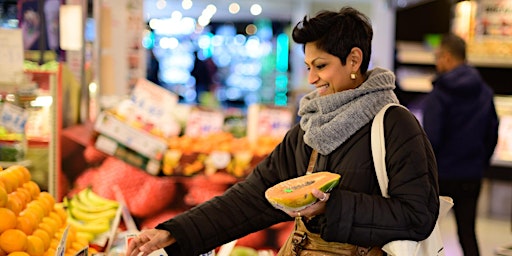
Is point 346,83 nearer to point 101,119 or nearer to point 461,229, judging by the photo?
point 101,119

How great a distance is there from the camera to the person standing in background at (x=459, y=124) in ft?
19.3

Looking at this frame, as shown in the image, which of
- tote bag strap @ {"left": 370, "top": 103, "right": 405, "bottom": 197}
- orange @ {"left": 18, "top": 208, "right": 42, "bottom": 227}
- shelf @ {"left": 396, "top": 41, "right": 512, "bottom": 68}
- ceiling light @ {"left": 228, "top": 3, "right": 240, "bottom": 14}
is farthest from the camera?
ceiling light @ {"left": 228, "top": 3, "right": 240, "bottom": 14}

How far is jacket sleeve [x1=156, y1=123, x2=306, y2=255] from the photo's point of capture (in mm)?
2768

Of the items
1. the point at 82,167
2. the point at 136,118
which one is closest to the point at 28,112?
the point at 82,167

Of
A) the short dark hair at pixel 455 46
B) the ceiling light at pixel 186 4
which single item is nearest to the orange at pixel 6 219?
the short dark hair at pixel 455 46

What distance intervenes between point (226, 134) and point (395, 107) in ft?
11.1

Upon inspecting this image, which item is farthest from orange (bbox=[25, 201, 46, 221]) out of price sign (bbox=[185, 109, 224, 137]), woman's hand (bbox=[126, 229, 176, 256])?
price sign (bbox=[185, 109, 224, 137])

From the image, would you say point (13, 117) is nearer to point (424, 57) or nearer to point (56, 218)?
point (56, 218)

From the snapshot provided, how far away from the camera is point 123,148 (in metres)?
4.97

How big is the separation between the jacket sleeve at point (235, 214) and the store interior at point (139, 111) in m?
1.19

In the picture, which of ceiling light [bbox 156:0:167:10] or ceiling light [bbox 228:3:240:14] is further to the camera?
ceiling light [bbox 228:3:240:14]

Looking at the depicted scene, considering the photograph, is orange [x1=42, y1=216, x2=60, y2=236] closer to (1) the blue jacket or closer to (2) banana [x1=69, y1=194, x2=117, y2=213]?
(2) banana [x1=69, y1=194, x2=117, y2=213]

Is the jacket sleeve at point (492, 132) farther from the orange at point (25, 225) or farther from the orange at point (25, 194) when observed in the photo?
the orange at point (25, 225)

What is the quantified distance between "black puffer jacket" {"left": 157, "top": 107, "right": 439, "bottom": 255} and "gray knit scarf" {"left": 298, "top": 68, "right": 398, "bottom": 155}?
4cm
